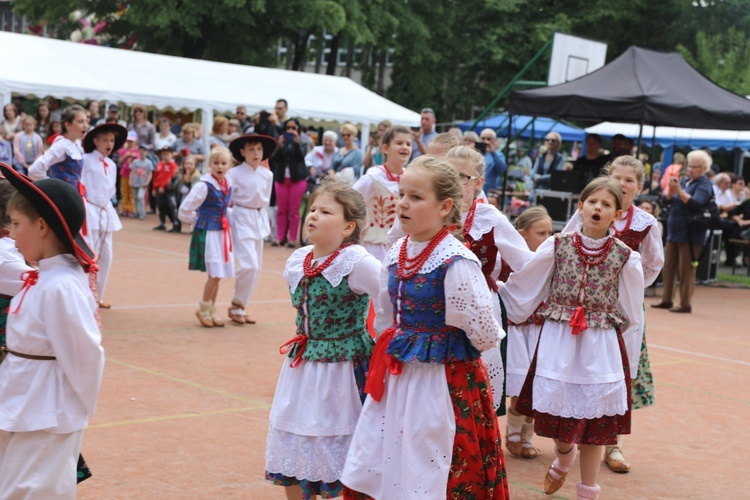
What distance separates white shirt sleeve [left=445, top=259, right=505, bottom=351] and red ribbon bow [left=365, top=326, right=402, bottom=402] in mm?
270

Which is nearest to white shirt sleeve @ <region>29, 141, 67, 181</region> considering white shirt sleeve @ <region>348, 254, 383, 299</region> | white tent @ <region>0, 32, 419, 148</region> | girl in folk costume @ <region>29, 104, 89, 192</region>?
girl in folk costume @ <region>29, 104, 89, 192</region>

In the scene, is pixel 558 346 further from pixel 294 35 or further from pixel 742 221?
pixel 294 35

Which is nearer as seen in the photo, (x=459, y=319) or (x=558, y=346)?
(x=459, y=319)

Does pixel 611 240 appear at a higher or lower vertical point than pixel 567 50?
lower

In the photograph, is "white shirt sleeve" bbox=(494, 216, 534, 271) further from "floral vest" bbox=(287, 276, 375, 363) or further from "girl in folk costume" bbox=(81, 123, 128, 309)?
"girl in folk costume" bbox=(81, 123, 128, 309)

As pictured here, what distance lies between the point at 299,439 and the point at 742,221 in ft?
54.2

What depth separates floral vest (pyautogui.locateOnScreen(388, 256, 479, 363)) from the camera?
13.5 ft

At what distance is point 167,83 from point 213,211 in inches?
549

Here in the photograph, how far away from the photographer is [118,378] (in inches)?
297

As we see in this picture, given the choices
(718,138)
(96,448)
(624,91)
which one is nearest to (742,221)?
(624,91)

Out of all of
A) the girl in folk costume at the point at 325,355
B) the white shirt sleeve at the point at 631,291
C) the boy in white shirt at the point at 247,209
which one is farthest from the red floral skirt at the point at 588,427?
the boy in white shirt at the point at 247,209

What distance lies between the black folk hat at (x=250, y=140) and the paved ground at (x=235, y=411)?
170cm

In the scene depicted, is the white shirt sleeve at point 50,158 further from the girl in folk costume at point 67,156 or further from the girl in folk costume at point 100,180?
the girl in folk costume at point 100,180

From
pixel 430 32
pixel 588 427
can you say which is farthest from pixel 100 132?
pixel 430 32
